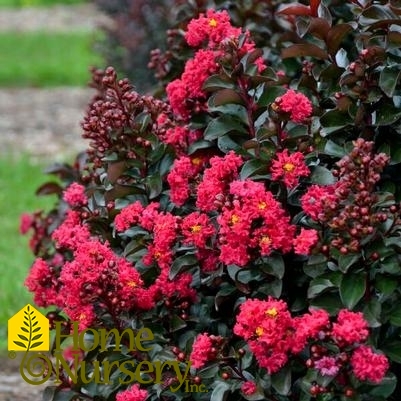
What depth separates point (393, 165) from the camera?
290 cm

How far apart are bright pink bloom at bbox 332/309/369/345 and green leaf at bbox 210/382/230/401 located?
0.35m

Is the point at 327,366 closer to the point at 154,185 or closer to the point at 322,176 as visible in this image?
the point at 322,176

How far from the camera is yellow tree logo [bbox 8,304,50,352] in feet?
10.8

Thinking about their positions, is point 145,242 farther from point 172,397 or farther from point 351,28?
point 351,28

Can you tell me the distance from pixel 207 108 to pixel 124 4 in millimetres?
6798

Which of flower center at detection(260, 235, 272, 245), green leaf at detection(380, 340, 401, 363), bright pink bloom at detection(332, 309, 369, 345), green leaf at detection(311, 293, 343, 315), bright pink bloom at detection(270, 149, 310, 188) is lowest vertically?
green leaf at detection(380, 340, 401, 363)

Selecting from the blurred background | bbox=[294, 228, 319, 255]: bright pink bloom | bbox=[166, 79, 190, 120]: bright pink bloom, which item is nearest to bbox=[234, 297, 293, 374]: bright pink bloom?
bbox=[294, 228, 319, 255]: bright pink bloom

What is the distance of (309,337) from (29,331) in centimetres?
112

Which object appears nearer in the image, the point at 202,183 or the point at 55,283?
the point at 202,183

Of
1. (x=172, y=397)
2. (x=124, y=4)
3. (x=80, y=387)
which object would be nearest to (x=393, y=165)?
Result: (x=172, y=397)

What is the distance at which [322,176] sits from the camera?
2.77 metres

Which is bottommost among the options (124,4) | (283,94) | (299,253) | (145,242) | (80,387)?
(124,4)

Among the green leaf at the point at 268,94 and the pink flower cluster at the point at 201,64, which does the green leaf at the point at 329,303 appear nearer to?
the green leaf at the point at 268,94

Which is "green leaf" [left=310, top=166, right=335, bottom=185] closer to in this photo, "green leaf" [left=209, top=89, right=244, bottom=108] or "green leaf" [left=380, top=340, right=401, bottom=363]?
"green leaf" [left=209, top=89, right=244, bottom=108]
